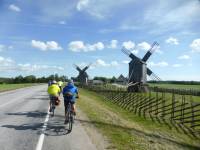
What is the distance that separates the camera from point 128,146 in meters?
11.7

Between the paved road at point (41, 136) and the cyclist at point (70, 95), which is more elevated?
the cyclist at point (70, 95)

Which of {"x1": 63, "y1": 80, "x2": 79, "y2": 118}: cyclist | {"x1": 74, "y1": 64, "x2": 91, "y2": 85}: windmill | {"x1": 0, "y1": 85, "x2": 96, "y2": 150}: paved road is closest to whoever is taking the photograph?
{"x1": 0, "y1": 85, "x2": 96, "y2": 150}: paved road

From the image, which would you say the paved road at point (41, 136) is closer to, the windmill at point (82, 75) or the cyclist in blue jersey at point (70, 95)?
the cyclist in blue jersey at point (70, 95)

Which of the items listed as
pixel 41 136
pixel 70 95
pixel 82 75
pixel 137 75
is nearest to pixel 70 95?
pixel 70 95

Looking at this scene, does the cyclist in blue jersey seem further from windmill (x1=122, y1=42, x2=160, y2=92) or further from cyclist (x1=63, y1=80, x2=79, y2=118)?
windmill (x1=122, y1=42, x2=160, y2=92)

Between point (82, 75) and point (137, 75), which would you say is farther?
point (82, 75)

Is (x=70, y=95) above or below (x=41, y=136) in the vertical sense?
above

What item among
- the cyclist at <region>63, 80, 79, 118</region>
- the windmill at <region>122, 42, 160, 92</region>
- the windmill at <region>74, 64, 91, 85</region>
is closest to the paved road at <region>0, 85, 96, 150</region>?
the cyclist at <region>63, 80, 79, 118</region>

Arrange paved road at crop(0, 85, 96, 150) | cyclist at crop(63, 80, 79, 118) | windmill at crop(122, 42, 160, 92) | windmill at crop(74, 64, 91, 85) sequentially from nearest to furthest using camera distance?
paved road at crop(0, 85, 96, 150)
cyclist at crop(63, 80, 79, 118)
windmill at crop(122, 42, 160, 92)
windmill at crop(74, 64, 91, 85)

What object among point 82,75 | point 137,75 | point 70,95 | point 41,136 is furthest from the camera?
point 82,75

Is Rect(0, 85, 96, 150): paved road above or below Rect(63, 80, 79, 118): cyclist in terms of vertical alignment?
below

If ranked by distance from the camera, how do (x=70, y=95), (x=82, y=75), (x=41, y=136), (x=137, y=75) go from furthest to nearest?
(x=82, y=75), (x=137, y=75), (x=70, y=95), (x=41, y=136)

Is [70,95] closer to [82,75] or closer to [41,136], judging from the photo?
[41,136]

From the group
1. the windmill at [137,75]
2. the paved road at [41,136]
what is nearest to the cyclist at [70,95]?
the paved road at [41,136]
